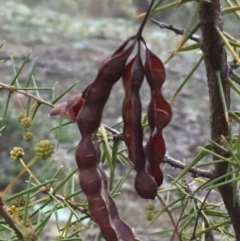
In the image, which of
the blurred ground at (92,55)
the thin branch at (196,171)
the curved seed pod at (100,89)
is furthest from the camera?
the blurred ground at (92,55)

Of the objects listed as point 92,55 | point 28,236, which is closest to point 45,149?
point 28,236

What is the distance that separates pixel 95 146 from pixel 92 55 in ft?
12.0

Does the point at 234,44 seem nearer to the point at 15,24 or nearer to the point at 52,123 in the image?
the point at 52,123

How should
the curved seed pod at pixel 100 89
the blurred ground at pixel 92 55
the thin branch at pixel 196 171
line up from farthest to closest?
the blurred ground at pixel 92 55 → the thin branch at pixel 196 171 → the curved seed pod at pixel 100 89

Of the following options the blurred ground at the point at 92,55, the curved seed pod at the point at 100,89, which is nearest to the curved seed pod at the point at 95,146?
the curved seed pod at the point at 100,89

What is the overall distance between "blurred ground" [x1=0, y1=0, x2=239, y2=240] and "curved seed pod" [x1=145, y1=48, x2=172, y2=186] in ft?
5.43

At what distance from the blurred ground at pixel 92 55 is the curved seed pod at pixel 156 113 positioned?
5.43 feet

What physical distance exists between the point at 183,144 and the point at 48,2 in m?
3.33

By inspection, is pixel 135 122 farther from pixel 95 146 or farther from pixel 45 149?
pixel 45 149

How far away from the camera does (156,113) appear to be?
0.26 m

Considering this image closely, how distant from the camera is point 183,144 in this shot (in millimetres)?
2711

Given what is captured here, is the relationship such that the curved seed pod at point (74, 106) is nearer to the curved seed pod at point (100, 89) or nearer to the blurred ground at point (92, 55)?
the curved seed pod at point (100, 89)

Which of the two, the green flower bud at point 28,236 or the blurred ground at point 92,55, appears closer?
the green flower bud at point 28,236

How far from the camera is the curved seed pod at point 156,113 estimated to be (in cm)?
25
